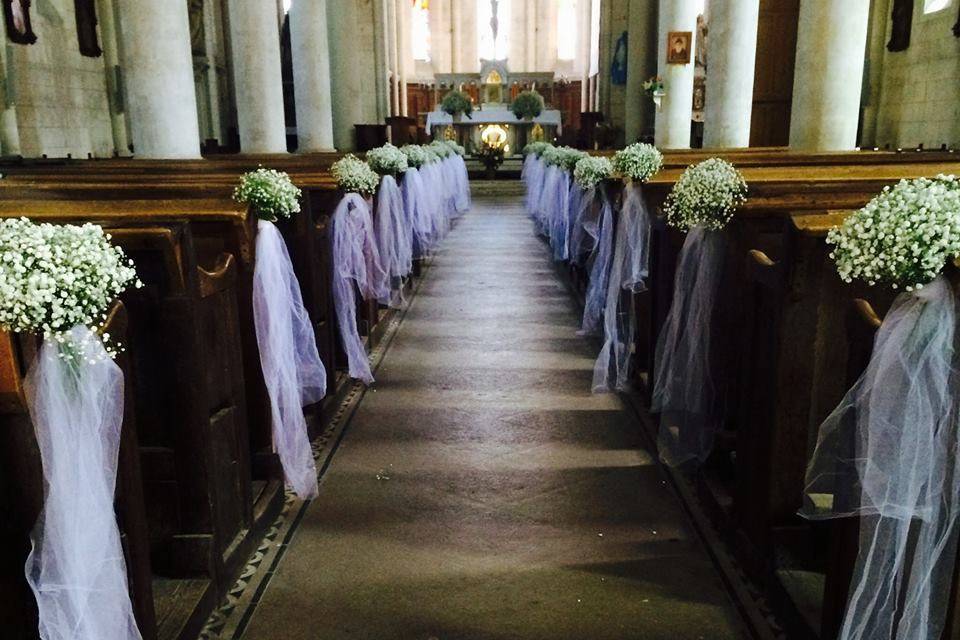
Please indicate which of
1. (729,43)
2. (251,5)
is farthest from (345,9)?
(729,43)

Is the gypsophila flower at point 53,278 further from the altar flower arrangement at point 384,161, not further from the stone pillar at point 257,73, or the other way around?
the stone pillar at point 257,73

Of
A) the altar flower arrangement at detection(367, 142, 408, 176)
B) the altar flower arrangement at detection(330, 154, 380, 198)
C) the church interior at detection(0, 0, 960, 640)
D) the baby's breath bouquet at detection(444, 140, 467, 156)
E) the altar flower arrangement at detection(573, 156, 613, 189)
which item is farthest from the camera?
the baby's breath bouquet at detection(444, 140, 467, 156)

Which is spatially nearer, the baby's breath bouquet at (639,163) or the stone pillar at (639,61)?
the baby's breath bouquet at (639,163)

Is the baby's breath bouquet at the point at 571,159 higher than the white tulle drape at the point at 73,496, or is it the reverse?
the baby's breath bouquet at the point at 571,159

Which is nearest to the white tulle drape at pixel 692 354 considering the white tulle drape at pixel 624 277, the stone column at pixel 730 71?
the white tulle drape at pixel 624 277

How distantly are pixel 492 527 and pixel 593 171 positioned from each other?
385 cm

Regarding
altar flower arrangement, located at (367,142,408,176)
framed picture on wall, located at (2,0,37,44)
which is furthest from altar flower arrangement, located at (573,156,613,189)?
framed picture on wall, located at (2,0,37,44)

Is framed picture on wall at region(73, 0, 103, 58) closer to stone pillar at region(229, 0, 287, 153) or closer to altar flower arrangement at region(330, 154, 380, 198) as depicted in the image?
stone pillar at region(229, 0, 287, 153)

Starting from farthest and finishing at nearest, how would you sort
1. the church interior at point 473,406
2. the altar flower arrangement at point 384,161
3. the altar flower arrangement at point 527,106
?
1. the altar flower arrangement at point 527,106
2. the altar flower arrangement at point 384,161
3. the church interior at point 473,406

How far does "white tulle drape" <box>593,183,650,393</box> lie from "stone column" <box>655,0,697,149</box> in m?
7.78

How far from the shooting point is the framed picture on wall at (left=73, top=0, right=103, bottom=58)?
11.1 m

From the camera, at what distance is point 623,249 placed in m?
4.85

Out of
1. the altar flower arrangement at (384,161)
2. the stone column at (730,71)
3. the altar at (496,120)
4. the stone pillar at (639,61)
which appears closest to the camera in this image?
the altar flower arrangement at (384,161)

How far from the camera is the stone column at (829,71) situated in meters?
7.59
